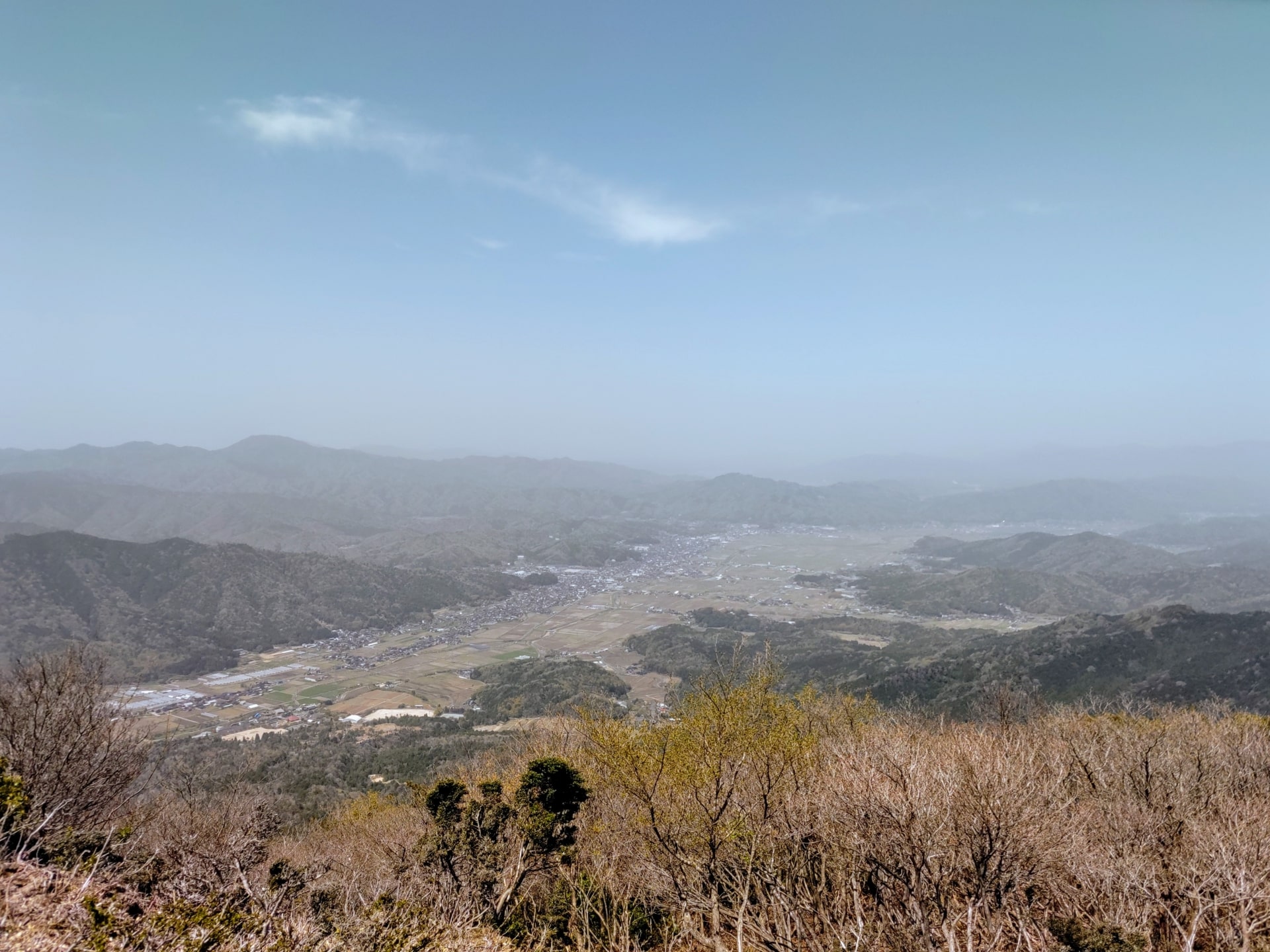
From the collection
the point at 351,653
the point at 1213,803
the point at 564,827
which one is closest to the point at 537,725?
the point at 564,827

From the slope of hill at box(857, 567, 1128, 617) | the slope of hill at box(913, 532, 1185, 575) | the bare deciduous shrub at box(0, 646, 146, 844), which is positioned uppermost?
the bare deciduous shrub at box(0, 646, 146, 844)

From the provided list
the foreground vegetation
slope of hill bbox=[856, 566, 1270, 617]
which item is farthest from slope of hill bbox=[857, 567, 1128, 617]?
the foreground vegetation

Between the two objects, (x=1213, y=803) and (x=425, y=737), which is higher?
(x=1213, y=803)

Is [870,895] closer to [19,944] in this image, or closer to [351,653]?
[19,944]

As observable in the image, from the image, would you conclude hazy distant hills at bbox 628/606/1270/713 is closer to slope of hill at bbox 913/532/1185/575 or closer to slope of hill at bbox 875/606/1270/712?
slope of hill at bbox 875/606/1270/712

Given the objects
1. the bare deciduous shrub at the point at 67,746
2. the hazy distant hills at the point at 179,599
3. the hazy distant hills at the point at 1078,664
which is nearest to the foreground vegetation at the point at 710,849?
the bare deciduous shrub at the point at 67,746
